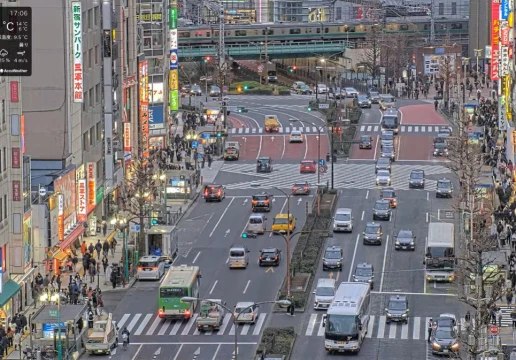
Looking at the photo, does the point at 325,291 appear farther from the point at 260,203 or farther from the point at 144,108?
the point at 144,108

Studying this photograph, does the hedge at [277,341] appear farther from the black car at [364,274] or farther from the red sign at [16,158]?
the red sign at [16,158]

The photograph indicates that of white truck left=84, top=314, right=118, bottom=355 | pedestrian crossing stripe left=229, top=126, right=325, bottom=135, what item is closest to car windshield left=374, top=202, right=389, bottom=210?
pedestrian crossing stripe left=229, top=126, right=325, bottom=135

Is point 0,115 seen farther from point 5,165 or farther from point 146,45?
point 146,45

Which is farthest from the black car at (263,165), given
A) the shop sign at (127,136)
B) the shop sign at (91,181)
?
the shop sign at (91,181)

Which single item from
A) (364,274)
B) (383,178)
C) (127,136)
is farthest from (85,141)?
(383,178)

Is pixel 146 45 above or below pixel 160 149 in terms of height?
above

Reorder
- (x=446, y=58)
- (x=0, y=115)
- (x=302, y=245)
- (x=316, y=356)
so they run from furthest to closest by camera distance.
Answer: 1. (x=446, y=58)
2. (x=302, y=245)
3. (x=0, y=115)
4. (x=316, y=356)

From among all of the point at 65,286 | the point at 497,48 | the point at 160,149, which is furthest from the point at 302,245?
the point at 497,48

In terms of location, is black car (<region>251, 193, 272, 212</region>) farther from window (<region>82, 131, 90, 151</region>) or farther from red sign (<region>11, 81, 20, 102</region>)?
red sign (<region>11, 81, 20, 102</region>)
